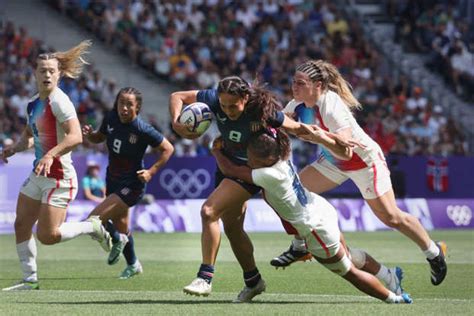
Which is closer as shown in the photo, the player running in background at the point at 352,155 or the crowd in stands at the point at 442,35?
the player running in background at the point at 352,155

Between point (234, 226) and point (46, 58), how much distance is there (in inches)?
109

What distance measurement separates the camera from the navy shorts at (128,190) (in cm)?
1409

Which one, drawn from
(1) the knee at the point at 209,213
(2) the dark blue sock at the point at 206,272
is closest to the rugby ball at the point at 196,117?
(1) the knee at the point at 209,213

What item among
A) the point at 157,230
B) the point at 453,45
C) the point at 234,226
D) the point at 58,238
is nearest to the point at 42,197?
the point at 58,238

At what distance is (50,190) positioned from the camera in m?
12.1

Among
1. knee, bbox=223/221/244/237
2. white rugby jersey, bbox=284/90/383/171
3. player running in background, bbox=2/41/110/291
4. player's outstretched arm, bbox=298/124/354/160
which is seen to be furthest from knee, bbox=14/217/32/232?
player's outstretched arm, bbox=298/124/354/160

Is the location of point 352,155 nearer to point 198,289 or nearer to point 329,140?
point 329,140

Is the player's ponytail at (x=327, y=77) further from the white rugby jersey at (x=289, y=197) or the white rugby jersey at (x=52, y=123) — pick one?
the white rugby jersey at (x=52, y=123)

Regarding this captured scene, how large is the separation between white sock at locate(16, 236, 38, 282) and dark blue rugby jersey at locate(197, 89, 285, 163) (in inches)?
114

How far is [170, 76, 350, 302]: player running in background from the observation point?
404 inches

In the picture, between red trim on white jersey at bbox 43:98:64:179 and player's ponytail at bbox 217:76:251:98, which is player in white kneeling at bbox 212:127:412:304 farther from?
red trim on white jersey at bbox 43:98:64:179

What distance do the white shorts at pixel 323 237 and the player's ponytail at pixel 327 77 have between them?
1646 mm

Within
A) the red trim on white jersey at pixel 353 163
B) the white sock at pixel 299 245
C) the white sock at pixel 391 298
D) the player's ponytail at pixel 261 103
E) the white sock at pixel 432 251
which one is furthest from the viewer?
the white sock at pixel 299 245

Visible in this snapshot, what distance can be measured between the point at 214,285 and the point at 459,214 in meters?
13.9
